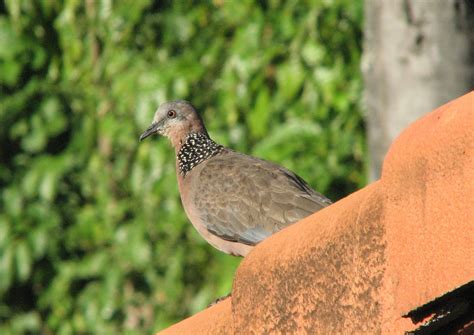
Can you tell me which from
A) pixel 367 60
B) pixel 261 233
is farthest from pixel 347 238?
pixel 367 60

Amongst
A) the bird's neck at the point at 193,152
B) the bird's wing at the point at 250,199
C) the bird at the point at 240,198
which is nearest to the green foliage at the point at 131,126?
the bird's neck at the point at 193,152

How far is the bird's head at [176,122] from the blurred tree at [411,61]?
3.95 ft

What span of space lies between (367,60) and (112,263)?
358cm

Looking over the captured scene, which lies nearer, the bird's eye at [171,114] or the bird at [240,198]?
the bird at [240,198]

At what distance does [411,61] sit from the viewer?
6.15 m

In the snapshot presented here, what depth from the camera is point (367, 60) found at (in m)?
6.61

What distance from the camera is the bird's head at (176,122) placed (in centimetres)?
714

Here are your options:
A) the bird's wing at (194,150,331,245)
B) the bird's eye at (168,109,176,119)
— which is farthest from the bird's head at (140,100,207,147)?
the bird's wing at (194,150,331,245)

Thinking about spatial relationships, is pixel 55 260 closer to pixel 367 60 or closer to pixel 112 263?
pixel 112 263

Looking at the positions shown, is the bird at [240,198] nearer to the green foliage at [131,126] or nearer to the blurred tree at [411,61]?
the blurred tree at [411,61]

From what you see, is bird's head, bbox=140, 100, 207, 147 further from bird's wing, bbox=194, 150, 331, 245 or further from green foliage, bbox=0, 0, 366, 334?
green foliage, bbox=0, 0, 366, 334

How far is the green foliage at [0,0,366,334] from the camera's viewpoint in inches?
331

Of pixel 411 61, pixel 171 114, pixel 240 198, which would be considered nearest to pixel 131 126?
pixel 171 114

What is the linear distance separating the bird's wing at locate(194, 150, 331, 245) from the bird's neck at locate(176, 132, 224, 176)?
29cm
